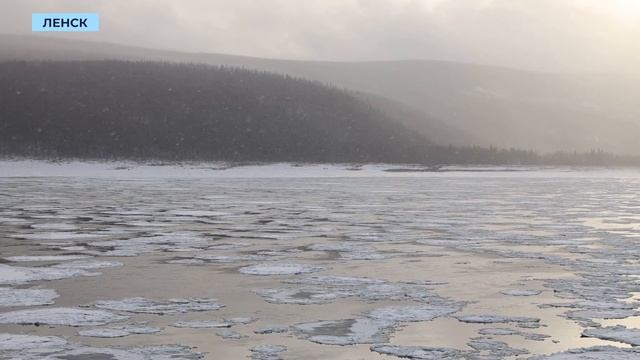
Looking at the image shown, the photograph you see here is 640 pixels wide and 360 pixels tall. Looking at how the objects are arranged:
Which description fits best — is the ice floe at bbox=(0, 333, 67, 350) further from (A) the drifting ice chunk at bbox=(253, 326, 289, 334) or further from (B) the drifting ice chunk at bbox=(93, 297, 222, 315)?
(A) the drifting ice chunk at bbox=(253, 326, 289, 334)

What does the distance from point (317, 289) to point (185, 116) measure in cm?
12678

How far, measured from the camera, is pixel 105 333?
6.69 metres

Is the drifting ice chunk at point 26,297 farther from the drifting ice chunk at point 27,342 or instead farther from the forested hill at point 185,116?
the forested hill at point 185,116

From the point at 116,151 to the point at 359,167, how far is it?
4534cm

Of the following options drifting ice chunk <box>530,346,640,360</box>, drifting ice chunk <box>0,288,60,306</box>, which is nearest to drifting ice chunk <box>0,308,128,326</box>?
drifting ice chunk <box>0,288,60,306</box>

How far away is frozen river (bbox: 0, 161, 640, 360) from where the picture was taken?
6332 mm

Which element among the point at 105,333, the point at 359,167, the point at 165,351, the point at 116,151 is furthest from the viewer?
the point at 116,151

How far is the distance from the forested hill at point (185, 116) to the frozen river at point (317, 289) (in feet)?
309

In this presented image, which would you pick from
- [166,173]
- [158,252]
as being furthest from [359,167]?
[158,252]

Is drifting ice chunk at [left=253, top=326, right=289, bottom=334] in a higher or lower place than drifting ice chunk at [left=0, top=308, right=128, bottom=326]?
lower

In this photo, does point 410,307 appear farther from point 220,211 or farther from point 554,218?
point 220,211

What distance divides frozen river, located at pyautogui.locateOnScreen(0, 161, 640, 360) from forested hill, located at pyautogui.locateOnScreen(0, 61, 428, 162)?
9404 centimetres

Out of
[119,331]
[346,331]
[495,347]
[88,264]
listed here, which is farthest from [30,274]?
[495,347]

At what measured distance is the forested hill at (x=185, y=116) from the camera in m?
117
